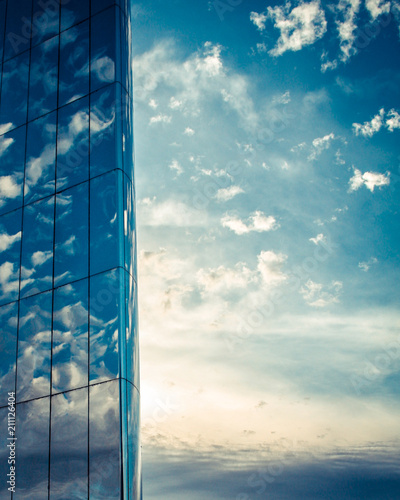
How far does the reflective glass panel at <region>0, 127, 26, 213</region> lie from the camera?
23.7 meters

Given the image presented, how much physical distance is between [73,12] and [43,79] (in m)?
4.06

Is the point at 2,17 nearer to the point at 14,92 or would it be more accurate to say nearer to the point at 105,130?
the point at 14,92

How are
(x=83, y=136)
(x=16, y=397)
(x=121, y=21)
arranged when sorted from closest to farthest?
(x=16, y=397)
(x=83, y=136)
(x=121, y=21)

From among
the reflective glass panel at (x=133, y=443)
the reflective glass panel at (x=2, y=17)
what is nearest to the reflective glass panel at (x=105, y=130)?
the reflective glass panel at (x=133, y=443)

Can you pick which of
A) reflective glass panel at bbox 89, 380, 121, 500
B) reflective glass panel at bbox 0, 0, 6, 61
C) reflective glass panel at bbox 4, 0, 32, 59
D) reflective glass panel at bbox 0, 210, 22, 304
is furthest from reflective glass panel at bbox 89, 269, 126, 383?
reflective glass panel at bbox 0, 0, 6, 61

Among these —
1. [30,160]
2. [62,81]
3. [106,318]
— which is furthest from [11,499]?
[62,81]

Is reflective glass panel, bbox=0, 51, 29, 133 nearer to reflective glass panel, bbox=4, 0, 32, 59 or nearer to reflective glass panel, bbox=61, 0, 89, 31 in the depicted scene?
reflective glass panel, bbox=4, 0, 32, 59

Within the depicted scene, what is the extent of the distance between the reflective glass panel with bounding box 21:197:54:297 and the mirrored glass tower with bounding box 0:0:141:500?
0.21ft

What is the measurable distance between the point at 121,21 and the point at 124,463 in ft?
68.8

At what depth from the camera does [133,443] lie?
1788 cm

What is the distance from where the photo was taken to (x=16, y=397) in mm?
20109

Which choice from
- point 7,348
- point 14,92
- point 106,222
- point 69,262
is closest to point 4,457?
point 7,348

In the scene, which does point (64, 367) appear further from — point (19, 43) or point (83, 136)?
point (19, 43)

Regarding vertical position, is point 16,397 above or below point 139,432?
above
